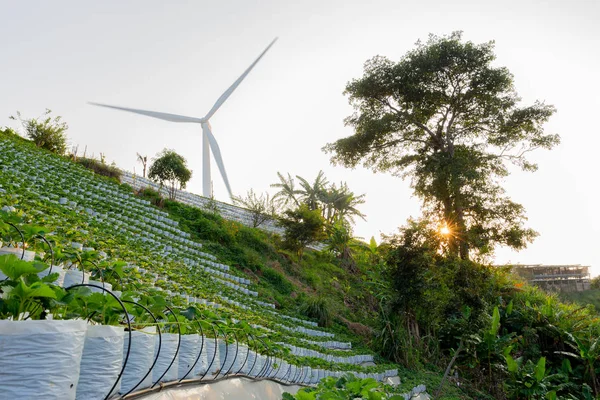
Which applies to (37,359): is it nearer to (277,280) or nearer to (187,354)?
(187,354)

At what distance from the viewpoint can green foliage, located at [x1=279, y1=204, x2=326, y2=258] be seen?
60.4 ft

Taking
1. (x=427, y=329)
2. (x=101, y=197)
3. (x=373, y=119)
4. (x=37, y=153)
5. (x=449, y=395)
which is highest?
(x=373, y=119)

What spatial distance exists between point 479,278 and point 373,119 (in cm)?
725

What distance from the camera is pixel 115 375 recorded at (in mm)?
2025

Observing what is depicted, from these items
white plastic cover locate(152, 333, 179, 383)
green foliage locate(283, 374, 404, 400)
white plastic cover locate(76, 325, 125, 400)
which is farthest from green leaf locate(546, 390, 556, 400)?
white plastic cover locate(76, 325, 125, 400)

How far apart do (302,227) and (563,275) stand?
15.7m

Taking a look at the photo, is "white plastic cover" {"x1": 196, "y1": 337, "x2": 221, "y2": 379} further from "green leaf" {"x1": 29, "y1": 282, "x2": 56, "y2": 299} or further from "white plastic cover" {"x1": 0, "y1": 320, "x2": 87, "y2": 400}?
"green leaf" {"x1": 29, "y1": 282, "x2": 56, "y2": 299}

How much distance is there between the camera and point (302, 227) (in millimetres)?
18422

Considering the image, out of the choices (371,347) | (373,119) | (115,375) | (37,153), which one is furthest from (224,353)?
(37,153)

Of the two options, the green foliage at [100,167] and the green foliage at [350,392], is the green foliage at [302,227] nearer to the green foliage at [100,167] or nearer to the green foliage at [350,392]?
the green foliage at [100,167]

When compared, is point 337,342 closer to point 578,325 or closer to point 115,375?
point 578,325

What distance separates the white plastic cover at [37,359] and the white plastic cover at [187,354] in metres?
1.17

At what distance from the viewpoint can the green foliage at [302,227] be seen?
1842cm

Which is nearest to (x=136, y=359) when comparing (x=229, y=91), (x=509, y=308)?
(x=509, y=308)
